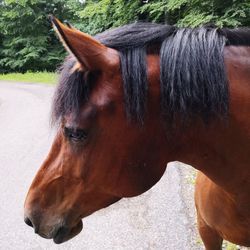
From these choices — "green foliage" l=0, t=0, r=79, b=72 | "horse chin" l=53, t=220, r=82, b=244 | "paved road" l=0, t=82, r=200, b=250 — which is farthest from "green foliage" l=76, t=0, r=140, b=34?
"green foliage" l=0, t=0, r=79, b=72

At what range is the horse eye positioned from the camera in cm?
139

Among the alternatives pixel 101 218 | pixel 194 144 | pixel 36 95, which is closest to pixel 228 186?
pixel 194 144

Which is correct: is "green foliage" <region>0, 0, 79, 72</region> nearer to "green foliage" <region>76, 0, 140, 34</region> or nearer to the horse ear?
"green foliage" <region>76, 0, 140, 34</region>

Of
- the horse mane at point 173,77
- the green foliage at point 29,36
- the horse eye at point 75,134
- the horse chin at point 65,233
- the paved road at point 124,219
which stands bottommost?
the green foliage at point 29,36

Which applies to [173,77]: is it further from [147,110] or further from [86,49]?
[86,49]

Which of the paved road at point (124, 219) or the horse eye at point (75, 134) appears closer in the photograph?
the horse eye at point (75, 134)

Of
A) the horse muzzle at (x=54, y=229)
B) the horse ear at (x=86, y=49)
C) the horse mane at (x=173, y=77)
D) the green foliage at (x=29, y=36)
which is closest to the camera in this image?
the horse ear at (x=86, y=49)

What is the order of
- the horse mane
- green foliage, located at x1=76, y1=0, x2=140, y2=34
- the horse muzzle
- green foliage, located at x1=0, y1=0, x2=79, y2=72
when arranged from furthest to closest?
green foliage, located at x1=0, y1=0, x2=79, y2=72 < green foliage, located at x1=76, y1=0, x2=140, y2=34 < the horse muzzle < the horse mane

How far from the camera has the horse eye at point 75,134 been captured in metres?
1.39

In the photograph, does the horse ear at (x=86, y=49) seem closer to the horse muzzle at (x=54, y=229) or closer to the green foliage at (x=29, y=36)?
the horse muzzle at (x=54, y=229)

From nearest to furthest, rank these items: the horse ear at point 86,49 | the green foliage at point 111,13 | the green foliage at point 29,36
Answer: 1. the horse ear at point 86,49
2. the green foliage at point 111,13
3. the green foliage at point 29,36


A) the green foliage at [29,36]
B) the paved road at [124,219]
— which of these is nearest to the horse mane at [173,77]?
the paved road at [124,219]

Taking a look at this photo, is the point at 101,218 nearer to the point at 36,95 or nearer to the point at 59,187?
the point at 59,187

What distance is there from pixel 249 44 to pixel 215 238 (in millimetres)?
1331
